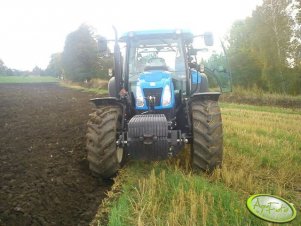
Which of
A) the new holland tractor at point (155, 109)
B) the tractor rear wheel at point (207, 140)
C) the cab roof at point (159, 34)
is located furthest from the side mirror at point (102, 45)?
the tractor rear wheel at point (207, 140)

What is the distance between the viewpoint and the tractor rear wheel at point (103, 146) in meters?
5.06

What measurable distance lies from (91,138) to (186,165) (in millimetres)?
1492

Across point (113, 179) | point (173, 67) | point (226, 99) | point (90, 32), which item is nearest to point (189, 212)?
point (113, 179)

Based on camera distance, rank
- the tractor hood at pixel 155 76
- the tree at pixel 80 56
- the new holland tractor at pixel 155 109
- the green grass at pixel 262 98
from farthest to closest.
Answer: the tree at pixel 80 56 < the green grass at pixel 262 98 < the tractor hood at pixel 155 76 < the new holland tractor at pixel 155 109

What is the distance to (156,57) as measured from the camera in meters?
6.33

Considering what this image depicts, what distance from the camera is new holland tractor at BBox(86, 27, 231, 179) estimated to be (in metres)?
4.98

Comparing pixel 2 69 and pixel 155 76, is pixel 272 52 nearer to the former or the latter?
pixel 155 76

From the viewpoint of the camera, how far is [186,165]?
545 cm

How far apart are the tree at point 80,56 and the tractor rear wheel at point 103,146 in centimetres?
3703

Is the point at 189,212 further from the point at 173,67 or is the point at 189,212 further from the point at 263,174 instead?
the point at 173,67

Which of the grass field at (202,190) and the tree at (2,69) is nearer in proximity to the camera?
the grass field at (202,190)

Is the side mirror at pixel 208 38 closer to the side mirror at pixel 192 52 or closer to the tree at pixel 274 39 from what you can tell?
the side mirror at pixel 192 52

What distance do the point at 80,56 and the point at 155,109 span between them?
129 ft

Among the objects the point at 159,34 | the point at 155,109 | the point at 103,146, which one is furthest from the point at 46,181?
the point at 159,34
